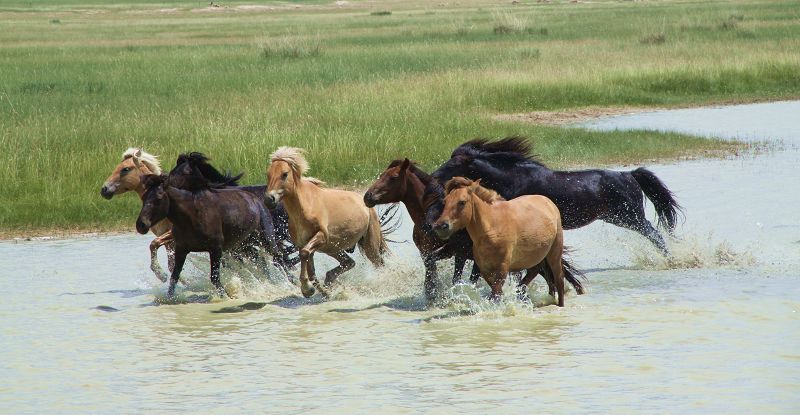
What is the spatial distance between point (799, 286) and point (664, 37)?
30374 mm

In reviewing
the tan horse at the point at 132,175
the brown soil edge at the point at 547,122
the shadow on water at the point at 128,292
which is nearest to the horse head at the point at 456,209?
the tan horse at the point at 132,175

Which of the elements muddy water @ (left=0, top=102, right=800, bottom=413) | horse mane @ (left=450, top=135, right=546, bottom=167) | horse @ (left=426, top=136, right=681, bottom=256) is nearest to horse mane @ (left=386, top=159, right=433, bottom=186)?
horse @ (left=426, top=136, right=681, bottom=256)

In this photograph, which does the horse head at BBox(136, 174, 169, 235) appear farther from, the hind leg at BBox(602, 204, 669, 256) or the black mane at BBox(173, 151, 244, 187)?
the hind leg at BBox(602, 204, 669, 256)

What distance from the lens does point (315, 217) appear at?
33.3ft

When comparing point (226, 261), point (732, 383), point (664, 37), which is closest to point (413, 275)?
point (226, 261)

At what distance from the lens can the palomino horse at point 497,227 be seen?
8.95 m

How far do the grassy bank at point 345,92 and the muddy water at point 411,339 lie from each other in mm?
4403

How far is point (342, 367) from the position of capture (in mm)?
8094

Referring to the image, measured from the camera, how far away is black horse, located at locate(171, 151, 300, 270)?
10789mm

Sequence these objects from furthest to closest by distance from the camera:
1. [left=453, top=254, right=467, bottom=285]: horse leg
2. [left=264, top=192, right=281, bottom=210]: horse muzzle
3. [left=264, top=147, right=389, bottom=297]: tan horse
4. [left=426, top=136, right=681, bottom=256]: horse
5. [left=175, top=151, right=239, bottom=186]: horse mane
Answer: [left=175, top=151, right=239, bottom=186]: horse mane, [left=426, top=136, right=681, bottom=256]: horse, [left=264, top=147, right=389, bottom=297]: tan horse, [left=453, top=254, right=467, bottom=285]: horse leg, [left=264, top=192, right=281, bottom=210]: horse muzzle

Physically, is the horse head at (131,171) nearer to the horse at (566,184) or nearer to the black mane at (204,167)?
the black mane at (204,167)

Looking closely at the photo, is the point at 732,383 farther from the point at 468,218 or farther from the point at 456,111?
the point at 456,111

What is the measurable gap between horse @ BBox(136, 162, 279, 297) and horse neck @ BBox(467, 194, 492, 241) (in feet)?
8.09

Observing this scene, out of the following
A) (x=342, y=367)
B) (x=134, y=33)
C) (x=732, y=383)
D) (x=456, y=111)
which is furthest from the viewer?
(x=134, y=33)
